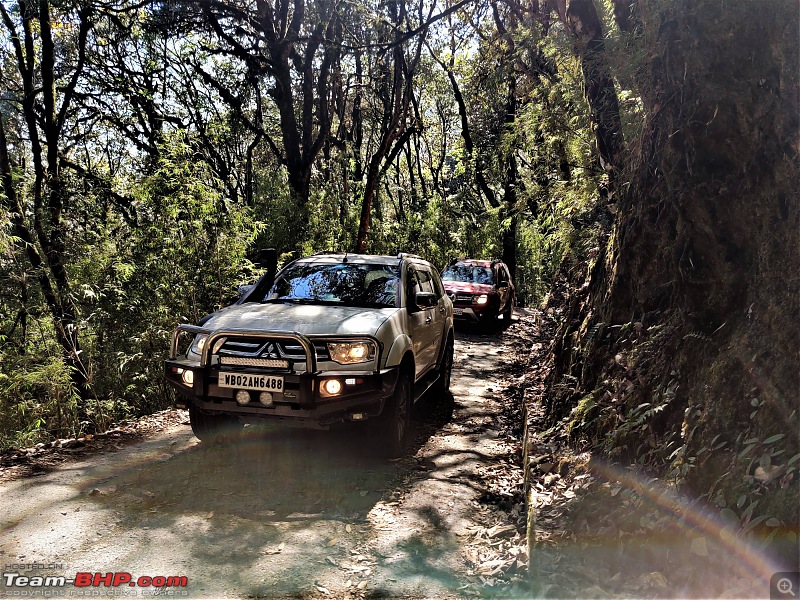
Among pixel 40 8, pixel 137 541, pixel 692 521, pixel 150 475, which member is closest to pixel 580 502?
pixel 692 521

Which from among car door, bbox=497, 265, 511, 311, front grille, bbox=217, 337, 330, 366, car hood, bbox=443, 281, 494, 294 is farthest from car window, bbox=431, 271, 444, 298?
car door, bbox=497, 265, 511, 311

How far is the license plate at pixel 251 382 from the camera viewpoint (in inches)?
185

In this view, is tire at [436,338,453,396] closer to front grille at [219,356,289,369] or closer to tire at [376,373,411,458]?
tire at [376,373,411,458]

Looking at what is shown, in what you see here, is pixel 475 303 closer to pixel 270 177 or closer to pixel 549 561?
pixel 270 177

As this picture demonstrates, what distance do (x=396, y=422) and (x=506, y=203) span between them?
16739 mm

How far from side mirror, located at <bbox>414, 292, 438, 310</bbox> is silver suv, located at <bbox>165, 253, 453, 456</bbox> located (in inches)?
0.5

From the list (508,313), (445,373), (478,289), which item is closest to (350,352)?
(445,373)

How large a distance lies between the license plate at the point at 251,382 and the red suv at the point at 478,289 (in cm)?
973

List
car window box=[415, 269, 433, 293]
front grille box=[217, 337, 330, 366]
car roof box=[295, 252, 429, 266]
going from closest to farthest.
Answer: front grille box=[217, 337, 330, 366] → car roof box=[295, 252, 429, 266] → car window box=[415, 269, 433, 293]

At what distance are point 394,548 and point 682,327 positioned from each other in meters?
2.66

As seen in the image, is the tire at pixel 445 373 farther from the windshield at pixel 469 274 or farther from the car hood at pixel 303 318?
the windshield at pixel 469 274

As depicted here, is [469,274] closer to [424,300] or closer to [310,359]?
[424,300]

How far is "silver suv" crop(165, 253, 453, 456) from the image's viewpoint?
4719 mm

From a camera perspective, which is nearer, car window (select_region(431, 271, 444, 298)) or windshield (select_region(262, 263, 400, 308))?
windshield (select_region(262, 263, 400, 308))
